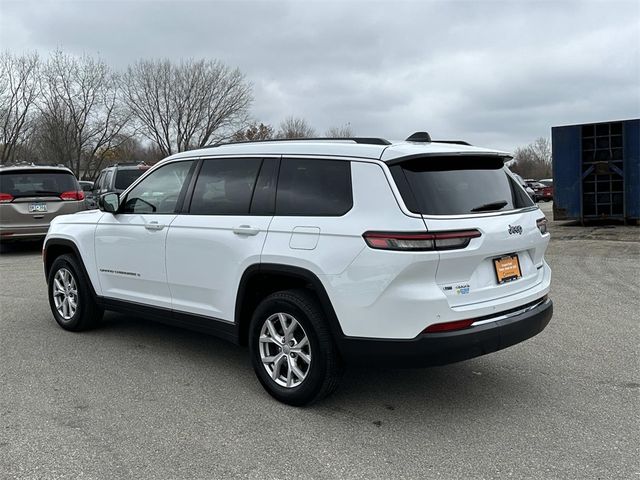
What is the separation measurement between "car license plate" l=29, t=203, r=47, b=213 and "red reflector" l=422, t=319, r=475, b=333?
10.5 meters

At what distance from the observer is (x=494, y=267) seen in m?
3.69

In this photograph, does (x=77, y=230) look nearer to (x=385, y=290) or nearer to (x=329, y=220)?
(x=329, y=220)

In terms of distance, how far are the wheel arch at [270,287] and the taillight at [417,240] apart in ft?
1.57

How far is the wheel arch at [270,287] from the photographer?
3633 millimetres

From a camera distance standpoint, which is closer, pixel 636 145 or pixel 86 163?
pixel 636 145

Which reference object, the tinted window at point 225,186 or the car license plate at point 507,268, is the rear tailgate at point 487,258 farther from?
the tinted window at point 225,186

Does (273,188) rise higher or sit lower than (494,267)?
higher

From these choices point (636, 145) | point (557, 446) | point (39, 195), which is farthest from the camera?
point (636, 145)

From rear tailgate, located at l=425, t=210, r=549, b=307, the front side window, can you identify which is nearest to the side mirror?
the front side window

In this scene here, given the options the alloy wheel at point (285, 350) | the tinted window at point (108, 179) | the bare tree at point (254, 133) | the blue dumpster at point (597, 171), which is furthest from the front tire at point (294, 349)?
the bare tree at point (254, 133)

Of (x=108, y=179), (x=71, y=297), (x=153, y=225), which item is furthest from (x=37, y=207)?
(x=153, y=225)

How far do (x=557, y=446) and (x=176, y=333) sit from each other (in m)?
3.75

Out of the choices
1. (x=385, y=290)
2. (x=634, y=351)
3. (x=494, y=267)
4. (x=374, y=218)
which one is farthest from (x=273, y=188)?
(x=634, y=351)

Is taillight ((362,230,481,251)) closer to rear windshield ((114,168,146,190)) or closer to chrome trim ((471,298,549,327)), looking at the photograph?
chrome trim ((471,298,549,327))
